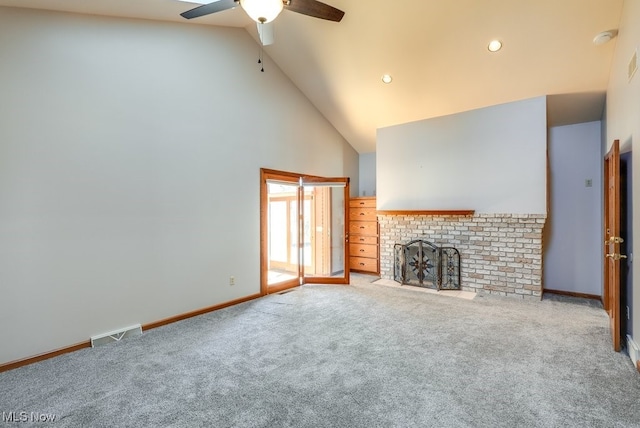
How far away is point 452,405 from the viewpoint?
217cm

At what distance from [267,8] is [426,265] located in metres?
4.73

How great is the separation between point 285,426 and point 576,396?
212cm

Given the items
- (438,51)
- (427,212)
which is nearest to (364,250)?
(427,212)

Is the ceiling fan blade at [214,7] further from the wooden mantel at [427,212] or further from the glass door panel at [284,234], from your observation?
the wooden mantel at [427,212]

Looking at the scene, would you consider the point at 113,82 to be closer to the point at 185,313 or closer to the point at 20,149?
the point at 20,149

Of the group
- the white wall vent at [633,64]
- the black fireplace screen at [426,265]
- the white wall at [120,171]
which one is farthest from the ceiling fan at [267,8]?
the black fireplace screen at [426,265]

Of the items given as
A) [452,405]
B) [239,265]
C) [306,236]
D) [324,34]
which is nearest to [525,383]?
[452,405]

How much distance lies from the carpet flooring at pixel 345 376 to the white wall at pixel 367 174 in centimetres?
375

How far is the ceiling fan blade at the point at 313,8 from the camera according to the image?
2.59 metres

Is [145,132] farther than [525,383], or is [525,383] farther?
[145,132]

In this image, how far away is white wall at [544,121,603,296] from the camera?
4816mm

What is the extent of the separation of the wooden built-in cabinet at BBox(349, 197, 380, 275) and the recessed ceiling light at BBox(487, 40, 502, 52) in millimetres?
3294

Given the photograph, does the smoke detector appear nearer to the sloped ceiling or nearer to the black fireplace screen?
the sloped ceiling

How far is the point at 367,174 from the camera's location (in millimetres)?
7352
